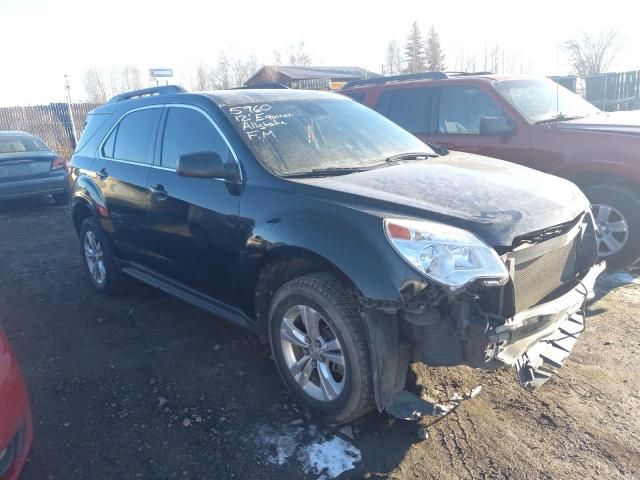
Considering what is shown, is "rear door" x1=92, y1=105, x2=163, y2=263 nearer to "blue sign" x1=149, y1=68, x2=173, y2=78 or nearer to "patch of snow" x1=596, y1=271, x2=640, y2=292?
"patch of snow" x1=596, y1=271, x2=640, y2=292

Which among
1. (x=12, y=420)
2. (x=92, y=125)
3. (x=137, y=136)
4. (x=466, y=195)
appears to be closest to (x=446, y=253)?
(x=466, y=195)

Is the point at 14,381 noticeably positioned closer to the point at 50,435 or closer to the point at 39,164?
the point at 50,435

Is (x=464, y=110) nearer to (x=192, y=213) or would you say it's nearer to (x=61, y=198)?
(x=192, y=213)

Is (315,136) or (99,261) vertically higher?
(315,136)

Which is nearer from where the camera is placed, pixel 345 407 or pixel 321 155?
pixel 345 407

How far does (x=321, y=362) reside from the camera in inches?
119

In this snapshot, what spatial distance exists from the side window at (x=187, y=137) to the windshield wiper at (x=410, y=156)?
3.76 feet

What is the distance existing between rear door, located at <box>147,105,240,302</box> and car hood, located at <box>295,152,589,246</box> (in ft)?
2.07

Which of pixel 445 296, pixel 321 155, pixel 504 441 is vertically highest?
pixel 321 155

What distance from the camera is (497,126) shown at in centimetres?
563

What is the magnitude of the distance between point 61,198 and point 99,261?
620 cm

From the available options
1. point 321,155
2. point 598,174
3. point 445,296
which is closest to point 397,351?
point 445,296

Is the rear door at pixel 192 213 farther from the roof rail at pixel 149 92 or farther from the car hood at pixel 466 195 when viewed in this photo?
the roof rail at pixel 149 92

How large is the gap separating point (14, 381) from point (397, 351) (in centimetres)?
183
